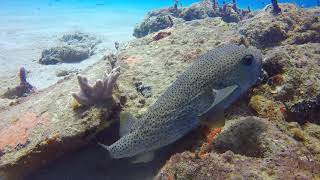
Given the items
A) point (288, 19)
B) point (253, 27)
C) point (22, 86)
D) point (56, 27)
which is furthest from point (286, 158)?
point (56, 27)

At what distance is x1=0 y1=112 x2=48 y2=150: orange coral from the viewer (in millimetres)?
4533

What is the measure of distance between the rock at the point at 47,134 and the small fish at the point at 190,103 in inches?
24.7

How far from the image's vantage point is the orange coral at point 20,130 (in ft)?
14.9

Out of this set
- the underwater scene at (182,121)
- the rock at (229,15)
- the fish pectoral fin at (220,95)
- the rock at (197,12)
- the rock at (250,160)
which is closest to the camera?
the rock at (250,160)

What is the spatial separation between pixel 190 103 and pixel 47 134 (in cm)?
215

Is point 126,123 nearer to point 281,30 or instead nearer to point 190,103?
point 190,103

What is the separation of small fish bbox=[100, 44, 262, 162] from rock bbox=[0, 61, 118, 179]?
63 cm

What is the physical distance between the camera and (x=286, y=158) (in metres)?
3.13

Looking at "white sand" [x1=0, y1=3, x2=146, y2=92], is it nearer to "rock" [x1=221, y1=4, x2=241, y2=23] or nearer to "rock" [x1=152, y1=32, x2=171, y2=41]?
"rock" [x1=152, y1=32, x2=171, y2=41]

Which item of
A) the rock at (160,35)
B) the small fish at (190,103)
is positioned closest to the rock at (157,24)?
the rock at (160,35)

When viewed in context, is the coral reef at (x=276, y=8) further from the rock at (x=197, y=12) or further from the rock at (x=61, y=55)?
the rock at (x=61, y=55)

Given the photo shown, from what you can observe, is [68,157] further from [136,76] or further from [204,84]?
[204,84]

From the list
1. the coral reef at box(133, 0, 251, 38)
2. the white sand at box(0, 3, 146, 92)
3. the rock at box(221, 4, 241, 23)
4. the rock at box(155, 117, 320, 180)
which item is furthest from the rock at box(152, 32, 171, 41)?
the rock at box(221, 4, 241, 23)

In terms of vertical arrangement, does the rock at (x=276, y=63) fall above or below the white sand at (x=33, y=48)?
above
